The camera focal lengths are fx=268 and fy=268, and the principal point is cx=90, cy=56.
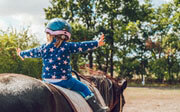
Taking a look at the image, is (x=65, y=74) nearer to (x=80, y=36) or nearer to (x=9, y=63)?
(x=9, y=63)

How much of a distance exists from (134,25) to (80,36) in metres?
8.16

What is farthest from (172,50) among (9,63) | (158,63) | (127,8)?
(9,63)

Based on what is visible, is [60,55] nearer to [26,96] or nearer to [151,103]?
[26,96]

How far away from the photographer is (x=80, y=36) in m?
37.6

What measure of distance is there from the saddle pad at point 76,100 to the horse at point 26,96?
231 mm

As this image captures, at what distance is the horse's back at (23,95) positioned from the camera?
2.03 meters

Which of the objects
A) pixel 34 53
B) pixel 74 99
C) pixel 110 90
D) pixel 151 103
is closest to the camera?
pixel 74 99

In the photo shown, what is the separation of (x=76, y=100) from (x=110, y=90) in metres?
1.92

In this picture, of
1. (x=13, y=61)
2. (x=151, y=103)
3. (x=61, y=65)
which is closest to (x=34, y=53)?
(x=61, y=65)

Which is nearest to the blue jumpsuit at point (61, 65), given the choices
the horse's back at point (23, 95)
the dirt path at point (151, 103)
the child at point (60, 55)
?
the child at point (60, 55)

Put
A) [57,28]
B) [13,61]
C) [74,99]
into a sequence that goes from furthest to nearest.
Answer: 1. [13,61]
2. [57,28]
3. [74,99]

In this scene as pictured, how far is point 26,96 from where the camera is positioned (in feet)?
7.05

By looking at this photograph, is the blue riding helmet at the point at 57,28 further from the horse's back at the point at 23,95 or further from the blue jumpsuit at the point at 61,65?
the horse's back at the point at 23,95

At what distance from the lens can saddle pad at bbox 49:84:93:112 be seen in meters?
2.77
